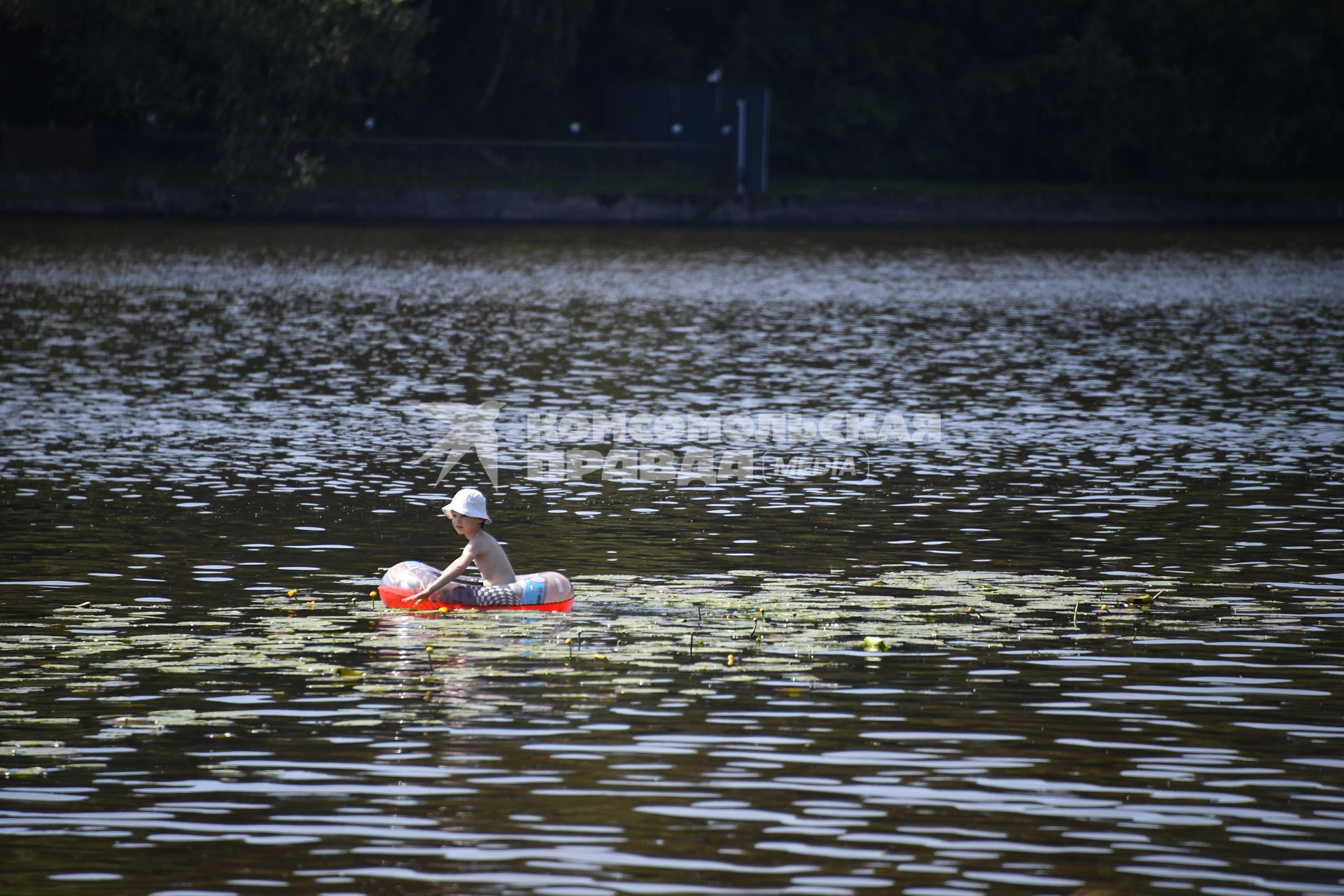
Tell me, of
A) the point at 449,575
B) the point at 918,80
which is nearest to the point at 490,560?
the point at 449,575

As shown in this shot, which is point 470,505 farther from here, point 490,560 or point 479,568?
point 479,568

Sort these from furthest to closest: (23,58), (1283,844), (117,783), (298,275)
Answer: (23,58) < (298,275) < (117,783) < (1283,844)

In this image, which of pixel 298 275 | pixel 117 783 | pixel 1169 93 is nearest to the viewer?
pixel 117 783

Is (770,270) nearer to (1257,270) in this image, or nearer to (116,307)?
(1257,270)

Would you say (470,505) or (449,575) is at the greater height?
(470,505)

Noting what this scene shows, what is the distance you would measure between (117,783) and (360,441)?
13.5 m

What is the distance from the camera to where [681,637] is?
13.7 metres

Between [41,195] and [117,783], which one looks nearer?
[117,783]

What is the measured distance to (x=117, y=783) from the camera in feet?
34.2

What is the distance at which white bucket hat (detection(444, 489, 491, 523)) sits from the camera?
1433 cm

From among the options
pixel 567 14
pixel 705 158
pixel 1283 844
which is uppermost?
pixel 567 14

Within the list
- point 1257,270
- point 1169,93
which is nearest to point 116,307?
point 1257,270

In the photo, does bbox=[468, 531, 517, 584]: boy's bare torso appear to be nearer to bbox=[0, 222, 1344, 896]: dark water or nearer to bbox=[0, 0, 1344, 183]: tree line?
bbox=[0, 222, 1344, 896]: dark water

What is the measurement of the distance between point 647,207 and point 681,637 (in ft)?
174
